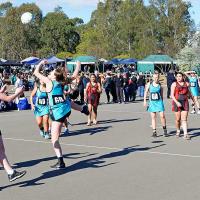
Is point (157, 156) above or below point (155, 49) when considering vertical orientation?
below

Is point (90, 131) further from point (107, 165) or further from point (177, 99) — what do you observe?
point (107, 165)

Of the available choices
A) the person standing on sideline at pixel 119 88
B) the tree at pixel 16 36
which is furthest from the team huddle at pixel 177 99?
the tree at pixel 16 36

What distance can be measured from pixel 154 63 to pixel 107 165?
49.4m

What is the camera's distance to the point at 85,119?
63.0 feet

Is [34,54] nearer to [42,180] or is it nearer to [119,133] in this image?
[119,133]

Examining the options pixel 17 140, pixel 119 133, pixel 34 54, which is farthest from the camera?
pixel 34 54

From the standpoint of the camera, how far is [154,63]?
58.5 m

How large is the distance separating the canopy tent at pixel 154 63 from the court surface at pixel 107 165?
39.8m

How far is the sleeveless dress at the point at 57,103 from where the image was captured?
934 cm

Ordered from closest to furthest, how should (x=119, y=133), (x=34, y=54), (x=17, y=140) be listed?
(x=17, y=140)
(x=119, y=133)
(x=34, y=54)

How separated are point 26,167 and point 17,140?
403cm

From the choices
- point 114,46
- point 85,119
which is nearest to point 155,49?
point 114,46

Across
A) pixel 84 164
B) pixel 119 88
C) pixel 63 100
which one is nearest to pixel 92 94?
pixel 84 164

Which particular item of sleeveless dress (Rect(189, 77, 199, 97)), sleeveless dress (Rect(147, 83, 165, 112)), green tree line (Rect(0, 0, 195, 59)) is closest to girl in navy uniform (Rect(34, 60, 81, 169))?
sleeveless dress (Rect(147, 83, 165, 112))
